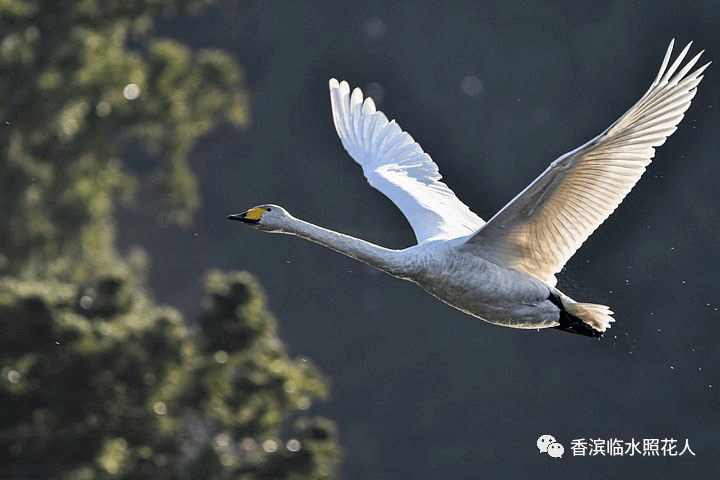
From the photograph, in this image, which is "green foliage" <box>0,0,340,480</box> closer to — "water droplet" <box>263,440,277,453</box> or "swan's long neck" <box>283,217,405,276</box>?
"water droplet" <box>263,440,277,453</box>

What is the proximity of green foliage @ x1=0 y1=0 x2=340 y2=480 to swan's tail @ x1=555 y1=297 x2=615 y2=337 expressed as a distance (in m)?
4.92

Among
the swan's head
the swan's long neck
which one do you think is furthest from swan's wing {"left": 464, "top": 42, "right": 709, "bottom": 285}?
the swan's head

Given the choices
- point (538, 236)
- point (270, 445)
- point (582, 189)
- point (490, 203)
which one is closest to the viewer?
point (582, 189)

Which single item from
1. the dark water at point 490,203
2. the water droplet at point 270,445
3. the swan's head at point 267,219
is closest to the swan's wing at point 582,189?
the swan's head at point 267,219

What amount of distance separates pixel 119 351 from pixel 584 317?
20.1 ft

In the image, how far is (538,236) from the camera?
29.2 ft

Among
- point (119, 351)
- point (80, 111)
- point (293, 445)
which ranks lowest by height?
point (293, 445)

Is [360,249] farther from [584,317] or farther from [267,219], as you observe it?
[584,317]

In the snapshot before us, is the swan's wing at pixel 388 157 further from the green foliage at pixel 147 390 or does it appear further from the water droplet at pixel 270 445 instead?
the water droplet at pixel 270 445

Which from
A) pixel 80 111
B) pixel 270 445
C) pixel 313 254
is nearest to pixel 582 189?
pixel 270 445

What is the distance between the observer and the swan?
27.6 feet

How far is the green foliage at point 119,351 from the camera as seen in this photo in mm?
14047

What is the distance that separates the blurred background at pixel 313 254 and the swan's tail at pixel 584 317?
0.21 m

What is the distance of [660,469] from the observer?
24234 millimetres
